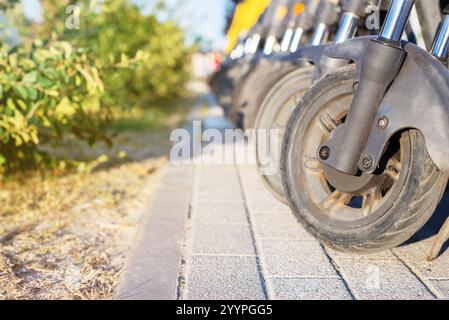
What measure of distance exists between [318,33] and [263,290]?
6.83 ft

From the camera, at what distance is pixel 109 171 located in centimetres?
485

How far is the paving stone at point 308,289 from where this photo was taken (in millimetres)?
2211

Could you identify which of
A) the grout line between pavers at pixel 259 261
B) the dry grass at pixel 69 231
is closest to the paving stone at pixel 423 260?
the grout line between pavers at pixel 259 261

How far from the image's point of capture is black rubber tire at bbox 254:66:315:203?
10.9 feet

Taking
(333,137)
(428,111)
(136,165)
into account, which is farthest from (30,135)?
(428,111)

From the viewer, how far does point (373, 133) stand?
239cm

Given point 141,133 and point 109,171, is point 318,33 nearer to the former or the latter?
point 109,171

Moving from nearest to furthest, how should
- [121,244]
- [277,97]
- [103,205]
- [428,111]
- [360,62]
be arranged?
[428,111] → [360,62] → [121,244] → [277,97] → [103,205]

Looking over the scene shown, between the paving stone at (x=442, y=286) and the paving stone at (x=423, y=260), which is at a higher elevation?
the paving stone at (x=442, y=286)

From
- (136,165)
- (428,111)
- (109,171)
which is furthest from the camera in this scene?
(136,165)

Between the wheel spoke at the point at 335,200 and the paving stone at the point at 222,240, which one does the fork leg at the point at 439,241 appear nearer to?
the wheel spoke at the point at 335,200

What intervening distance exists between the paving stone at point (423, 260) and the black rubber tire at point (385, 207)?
10.2 inches

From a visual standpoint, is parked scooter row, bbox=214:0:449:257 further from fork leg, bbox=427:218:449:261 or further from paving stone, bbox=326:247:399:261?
paving stone, bbox=326:247:399:261

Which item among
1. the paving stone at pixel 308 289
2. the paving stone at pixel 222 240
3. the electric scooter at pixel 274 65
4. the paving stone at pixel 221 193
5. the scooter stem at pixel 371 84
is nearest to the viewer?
the paving stone at pixel 308 289
